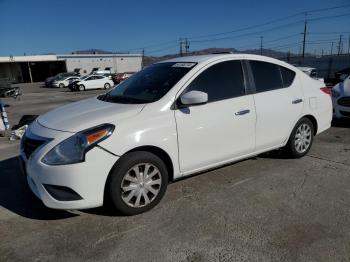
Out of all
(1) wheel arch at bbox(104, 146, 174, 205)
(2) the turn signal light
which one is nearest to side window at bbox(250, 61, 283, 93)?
(1) wheel arch at bbox(104, 146, 174, 205)

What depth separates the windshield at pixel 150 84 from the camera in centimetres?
366

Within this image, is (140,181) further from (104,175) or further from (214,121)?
(214,121)

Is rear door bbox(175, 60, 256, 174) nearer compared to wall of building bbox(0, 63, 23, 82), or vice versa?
rear door bbox(175, 60, 256, 174)

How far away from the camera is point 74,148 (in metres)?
2.97

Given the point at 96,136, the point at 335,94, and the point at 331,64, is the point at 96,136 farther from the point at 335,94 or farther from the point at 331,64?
the point at 331,64


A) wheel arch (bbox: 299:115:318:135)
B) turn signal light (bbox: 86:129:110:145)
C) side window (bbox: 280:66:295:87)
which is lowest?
wheel arch (bbox: 299:115:318:135)

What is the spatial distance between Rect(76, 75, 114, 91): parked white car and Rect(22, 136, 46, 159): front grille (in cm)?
2881

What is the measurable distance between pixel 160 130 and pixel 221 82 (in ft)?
3.75

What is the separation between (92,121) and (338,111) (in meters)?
6.57

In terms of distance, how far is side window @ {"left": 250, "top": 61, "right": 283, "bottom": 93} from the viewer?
4268 millimetres

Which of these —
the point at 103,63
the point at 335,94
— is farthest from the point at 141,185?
the point at 103,63

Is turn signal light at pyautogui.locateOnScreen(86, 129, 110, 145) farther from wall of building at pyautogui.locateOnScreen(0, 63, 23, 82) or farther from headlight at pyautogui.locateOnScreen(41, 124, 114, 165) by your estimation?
wall of building at pyautogui.locateOnScreen(0, 63, 23, 82)

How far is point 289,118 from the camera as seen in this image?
4.55 m

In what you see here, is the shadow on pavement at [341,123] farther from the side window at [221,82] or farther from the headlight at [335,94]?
the side window at [221,82]
